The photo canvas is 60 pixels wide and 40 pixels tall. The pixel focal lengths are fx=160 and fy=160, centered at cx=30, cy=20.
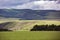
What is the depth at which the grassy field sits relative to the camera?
1.71 metres

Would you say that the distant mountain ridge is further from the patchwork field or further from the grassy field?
the grassy field

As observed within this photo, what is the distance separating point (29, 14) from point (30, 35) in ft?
0.75

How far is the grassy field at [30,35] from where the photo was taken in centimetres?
171

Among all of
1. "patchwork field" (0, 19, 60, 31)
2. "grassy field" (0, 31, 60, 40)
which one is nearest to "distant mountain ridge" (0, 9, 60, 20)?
"patchwork field" (0, 19, 60, 31)

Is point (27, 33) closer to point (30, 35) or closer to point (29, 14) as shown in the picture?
point (30, 35)

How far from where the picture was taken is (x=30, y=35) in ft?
5.65

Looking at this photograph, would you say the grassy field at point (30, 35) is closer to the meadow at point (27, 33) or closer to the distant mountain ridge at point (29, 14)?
the meadow at point (27, 33)

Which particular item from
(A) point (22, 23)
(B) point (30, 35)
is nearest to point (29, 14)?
(A) point (22, 23)

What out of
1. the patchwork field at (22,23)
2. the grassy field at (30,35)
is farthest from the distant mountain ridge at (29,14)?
the grassy field at (30,35)

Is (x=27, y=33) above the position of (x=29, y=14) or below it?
below

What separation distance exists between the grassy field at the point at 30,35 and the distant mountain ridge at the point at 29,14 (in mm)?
162

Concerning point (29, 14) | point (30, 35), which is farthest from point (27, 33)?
point (29, 14)

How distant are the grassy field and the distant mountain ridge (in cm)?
16

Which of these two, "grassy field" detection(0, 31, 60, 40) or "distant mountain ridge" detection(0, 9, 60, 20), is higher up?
"distant mountain ridge" detection(0, 9, 60, 20)
